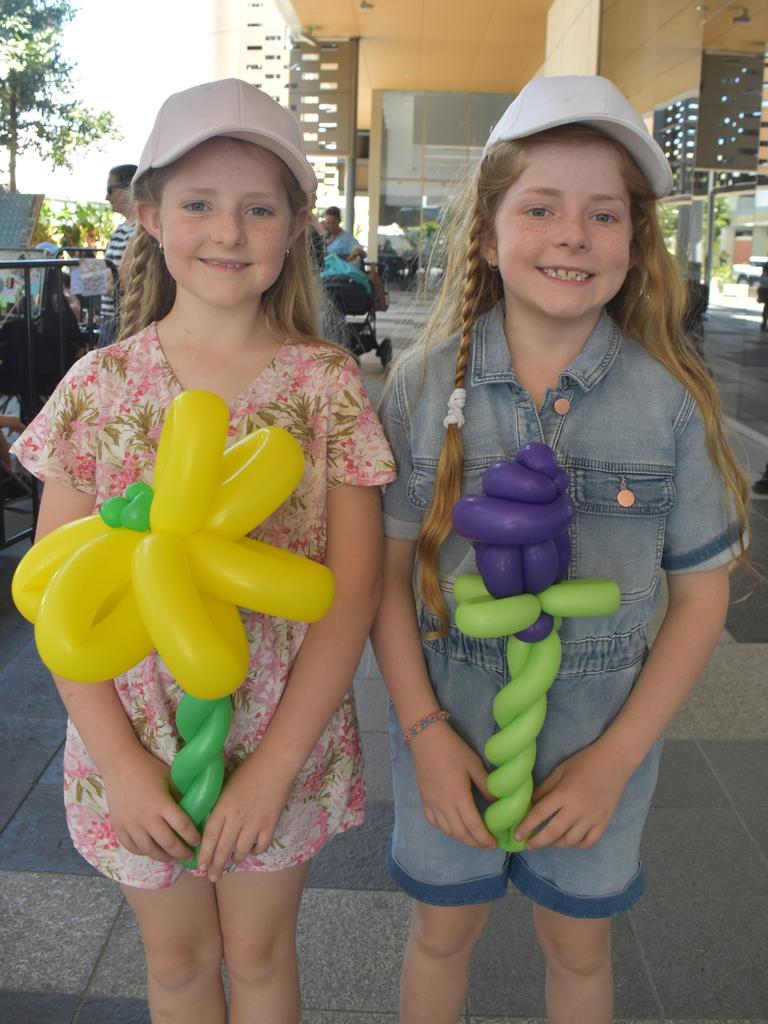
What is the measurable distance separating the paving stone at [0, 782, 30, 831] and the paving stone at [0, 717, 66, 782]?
0.09ft

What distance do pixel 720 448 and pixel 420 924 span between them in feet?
2.76

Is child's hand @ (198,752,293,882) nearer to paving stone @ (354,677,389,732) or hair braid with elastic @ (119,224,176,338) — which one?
hair braid with elastic @ (119,224,176,338)

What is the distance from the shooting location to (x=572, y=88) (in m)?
1.33

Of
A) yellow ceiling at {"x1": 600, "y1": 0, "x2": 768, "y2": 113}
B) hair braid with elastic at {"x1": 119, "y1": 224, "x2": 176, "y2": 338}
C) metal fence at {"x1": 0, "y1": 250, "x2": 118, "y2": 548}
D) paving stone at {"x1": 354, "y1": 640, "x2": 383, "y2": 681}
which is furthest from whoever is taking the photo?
yellow ceiling at {"x1": 600, "y1": 0, "x2": 768, "y2": 113}

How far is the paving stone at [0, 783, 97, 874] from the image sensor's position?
230 centimetres

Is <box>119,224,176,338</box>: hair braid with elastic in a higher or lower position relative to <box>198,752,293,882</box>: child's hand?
higher

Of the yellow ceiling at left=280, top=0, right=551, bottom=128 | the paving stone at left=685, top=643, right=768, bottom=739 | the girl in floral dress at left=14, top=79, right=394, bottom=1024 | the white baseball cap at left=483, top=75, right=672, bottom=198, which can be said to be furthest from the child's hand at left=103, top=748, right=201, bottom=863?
the yellow ceiling at left=280, top=0, right=551, bottom=128

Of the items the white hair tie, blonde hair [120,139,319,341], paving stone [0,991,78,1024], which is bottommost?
paving stone [0,991,78,1024]

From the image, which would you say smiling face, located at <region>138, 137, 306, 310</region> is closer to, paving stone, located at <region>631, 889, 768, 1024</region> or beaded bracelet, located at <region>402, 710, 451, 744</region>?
beaded bracelet, located at <region>402, 710, 451, 744</region>

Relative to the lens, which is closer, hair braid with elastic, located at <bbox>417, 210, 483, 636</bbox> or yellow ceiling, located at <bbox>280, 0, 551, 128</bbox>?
hair braid with elastic, located at <bbox>417, 210, 483, 636</bbox>

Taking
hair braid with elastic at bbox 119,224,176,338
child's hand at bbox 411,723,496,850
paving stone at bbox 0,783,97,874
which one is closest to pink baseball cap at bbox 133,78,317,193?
hair braid with elastic at bbox 119,224,176,338

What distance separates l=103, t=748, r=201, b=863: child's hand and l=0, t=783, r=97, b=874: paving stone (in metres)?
1.12

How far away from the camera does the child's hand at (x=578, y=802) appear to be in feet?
4.37

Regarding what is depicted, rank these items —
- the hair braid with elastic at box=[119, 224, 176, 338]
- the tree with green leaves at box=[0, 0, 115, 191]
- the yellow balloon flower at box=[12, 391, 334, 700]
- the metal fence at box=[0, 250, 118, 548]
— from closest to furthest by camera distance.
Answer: the yellow balloon flower at box=[12, 391, 334, 700] < the hair braid with elastic at box=[119, 224, 176, 338] < the metal fence at box=[0, 250, 118, 548] < the tree with green leaves at box=[0, 0, 115, 191]
